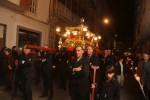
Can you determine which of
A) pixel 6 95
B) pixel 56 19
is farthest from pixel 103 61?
pixel 56 19

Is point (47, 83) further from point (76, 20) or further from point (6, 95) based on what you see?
point (76, 20)

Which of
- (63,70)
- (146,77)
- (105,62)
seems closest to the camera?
(146,77)

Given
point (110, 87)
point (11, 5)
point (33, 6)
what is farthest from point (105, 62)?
point (33, 6)

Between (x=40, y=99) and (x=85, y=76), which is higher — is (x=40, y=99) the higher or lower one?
the lower one

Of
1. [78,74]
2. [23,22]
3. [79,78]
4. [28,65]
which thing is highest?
[23,22]

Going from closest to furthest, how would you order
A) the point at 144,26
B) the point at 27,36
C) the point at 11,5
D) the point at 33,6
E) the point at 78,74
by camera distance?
the point at 78,74 < the point at 11,5 < the point at 144,26 < the point at 27,36 < the point at 33,6

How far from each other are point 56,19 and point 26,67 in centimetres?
1014

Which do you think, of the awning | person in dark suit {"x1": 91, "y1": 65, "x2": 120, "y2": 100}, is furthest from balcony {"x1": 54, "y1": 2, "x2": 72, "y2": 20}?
person in dark suit {"x1": 91, "y1": 65, "x2": 120, "y2": 100}

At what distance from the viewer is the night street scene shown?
4973 millimetres

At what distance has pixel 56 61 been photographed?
10.9 metres

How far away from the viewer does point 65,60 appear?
10.3 metres

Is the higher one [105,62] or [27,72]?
[105,62]

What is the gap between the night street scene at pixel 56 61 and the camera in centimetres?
497

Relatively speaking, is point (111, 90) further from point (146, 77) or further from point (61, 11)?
point (61, 11)
